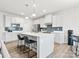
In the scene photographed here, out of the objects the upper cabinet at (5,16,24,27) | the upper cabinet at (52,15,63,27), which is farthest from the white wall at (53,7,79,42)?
the upper cabinet at (5,16,24,27)

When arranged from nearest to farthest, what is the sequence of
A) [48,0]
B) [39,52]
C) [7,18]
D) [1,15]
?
[39,52] → [48,0] → [1,15] → [7,18]

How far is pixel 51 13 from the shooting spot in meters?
7.91

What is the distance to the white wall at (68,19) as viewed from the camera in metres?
6.55

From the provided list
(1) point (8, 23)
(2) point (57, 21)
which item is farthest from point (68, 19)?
(1) point (8, 23)

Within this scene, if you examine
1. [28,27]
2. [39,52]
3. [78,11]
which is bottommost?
[39,52]

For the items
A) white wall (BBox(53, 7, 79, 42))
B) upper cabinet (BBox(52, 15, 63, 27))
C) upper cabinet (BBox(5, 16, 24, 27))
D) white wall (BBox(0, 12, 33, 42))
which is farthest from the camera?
upper cabinet (BBox(52, 15, 63, 27))

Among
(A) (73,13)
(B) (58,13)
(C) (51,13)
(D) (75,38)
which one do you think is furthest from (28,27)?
(D) (75,38)

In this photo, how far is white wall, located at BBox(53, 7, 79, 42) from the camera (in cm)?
655

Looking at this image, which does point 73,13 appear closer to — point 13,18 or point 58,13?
point 58,13

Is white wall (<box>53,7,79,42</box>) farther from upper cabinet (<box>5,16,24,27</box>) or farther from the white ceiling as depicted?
upper cabinet (<box>5,16,24,27</box>)

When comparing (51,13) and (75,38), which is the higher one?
(51,13)

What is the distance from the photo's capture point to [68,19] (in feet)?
22.6

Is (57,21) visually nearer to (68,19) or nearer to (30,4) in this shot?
(68,19)

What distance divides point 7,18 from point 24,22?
2.20 metres
